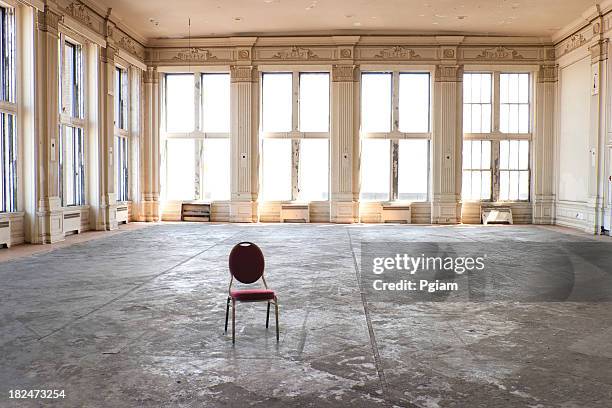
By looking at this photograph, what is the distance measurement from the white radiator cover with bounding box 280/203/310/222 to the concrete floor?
28.9 ft

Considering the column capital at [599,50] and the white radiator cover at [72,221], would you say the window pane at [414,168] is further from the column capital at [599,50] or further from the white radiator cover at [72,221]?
the white radiator cover at [72,221]

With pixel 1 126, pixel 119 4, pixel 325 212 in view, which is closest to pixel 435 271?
pixel 1 126

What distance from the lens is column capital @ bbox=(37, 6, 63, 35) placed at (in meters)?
10.6

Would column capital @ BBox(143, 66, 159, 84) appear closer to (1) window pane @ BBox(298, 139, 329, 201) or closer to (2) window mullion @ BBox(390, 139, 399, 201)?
(1) window pane @ BBox(298, 139, 329, 201)

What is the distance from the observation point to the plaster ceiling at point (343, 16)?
1322 cm

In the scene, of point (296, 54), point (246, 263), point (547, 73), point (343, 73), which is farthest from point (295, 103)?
point (246, 263)

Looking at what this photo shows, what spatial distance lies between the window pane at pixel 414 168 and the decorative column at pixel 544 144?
123 inches

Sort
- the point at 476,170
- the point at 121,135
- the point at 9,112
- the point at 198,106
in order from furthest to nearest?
1. the point at 198,106
2. the point at 476,170
3. the point at 121,135
4. the point at 9,112

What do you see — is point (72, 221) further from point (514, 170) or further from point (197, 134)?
point (514, 170)

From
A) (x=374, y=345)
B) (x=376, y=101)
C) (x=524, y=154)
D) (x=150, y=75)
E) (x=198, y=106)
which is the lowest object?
(x=374, y=345)

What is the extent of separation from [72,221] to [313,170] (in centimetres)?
710

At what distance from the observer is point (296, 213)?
647 inches

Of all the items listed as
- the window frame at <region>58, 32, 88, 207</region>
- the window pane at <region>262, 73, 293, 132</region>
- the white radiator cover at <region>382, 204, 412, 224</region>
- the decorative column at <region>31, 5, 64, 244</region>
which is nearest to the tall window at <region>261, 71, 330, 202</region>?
the window pane at <region>262, 73, 293, 132</region>

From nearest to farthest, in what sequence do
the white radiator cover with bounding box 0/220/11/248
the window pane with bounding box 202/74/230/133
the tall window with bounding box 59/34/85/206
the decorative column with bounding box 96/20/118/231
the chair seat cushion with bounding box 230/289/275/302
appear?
the chair seat cushion with bounding box 230/289/275/302
the white radiator cover with bounding box 0/220/11/248
the tall window with bounding box 59/34/85/206
the decorative column with bounding box 96/20/118/231
the window pane with bounding box 202/74/230/133
